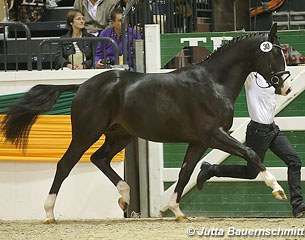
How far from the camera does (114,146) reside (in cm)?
998

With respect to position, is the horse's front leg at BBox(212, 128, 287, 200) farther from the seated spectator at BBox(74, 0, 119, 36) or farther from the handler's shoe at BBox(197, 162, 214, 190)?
the seated spectator at BBox(74, 0, 119, 36)

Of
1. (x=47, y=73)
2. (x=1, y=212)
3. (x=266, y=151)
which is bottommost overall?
(x=1, y=212)

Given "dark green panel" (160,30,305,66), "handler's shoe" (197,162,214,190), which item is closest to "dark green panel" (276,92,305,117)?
"dark green panel" (160,30,305,66)

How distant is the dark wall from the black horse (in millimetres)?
4425

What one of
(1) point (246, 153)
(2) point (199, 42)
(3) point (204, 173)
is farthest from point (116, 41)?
(1) point (246, 153)

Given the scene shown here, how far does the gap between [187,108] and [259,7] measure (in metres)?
5.59

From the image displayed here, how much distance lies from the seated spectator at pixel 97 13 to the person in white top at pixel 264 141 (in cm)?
335

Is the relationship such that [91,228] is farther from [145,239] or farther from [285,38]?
[285,38]

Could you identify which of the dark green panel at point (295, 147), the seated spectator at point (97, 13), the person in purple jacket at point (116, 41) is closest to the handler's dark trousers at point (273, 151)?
the dark green panel at point (295, 147)

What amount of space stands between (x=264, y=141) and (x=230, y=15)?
5.10m

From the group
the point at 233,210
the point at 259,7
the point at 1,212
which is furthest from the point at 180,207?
the point at 259,7

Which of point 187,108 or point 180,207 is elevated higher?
point 187,108

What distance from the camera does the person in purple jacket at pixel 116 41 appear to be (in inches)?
420

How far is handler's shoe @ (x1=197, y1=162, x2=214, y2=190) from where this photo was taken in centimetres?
977
